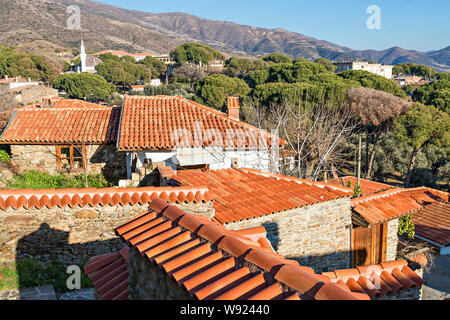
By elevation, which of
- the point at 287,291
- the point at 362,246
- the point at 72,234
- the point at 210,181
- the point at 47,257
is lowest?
the point at 362,246

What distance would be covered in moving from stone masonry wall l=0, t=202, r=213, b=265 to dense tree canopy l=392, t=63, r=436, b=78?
67444 millimetres

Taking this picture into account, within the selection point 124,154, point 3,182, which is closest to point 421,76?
point 124,154

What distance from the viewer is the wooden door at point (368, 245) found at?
27.0ft

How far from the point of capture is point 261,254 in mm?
2498

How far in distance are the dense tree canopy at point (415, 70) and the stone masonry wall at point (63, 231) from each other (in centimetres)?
6744

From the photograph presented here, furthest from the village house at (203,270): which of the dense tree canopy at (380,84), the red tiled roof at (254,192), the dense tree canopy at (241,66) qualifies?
the dense tree canopy at (241,66)

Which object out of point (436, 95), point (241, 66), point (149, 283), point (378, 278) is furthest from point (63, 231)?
point (241, 66)

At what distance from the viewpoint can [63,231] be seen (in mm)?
6512

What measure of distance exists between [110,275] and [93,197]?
9.33 feet

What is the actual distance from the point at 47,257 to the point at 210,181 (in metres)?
3.29

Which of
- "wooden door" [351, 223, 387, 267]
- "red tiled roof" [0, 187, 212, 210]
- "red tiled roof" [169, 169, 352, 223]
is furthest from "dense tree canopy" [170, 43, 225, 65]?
"red tiled roof" [0, 187, 212, 210]

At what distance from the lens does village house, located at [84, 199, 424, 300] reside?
221cm

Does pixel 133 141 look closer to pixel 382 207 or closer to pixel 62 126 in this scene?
pixel 62 126
